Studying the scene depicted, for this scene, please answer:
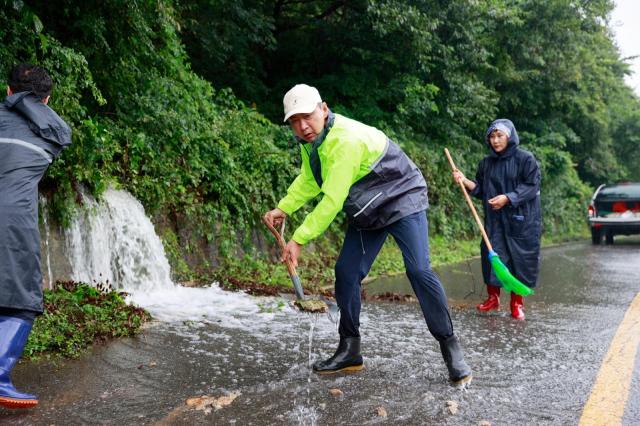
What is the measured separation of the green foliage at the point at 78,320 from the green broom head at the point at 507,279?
3.39m

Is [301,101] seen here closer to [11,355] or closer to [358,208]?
[358,208]

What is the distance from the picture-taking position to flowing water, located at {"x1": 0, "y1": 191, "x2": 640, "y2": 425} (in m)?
3.68

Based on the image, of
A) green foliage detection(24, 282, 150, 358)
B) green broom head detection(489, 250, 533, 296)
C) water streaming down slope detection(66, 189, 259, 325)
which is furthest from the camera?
water streaming down slope detection(66, 189, 259, 325)

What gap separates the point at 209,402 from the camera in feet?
12.5

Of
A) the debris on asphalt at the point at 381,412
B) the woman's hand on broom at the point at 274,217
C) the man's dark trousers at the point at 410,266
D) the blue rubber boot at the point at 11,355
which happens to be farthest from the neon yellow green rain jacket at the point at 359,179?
the blue rubber boot at the point at 11,355

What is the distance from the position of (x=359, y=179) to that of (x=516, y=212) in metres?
3.36

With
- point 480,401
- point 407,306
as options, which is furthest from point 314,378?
point 407,306

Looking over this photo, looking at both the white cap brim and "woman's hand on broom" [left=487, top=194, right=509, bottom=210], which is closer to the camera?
the white cap brim

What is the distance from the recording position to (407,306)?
297 inches

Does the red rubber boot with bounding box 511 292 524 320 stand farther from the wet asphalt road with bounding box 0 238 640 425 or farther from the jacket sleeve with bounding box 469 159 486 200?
the jacket sleeve with bounding box 469 159 486 200

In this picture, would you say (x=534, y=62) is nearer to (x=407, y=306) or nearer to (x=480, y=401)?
(x=407, y=306)

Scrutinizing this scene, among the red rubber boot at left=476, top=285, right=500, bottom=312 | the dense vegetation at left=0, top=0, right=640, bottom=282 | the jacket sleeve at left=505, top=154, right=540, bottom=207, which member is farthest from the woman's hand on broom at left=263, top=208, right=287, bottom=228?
the red rubber boot at left=476, top=285, right=500, bottom=312

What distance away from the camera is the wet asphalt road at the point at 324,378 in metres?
3.64

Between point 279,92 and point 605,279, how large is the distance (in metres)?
8.74
